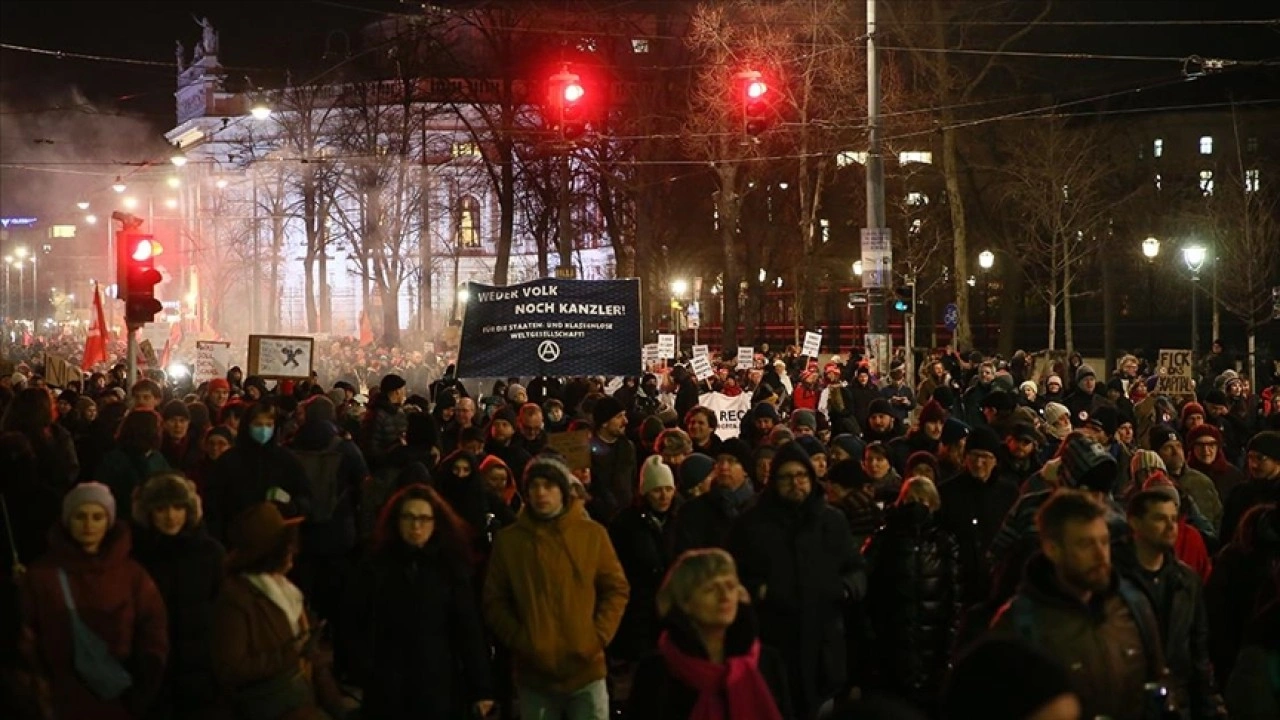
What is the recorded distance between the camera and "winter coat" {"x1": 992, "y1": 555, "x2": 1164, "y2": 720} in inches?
217

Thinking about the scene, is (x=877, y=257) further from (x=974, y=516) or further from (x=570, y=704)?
(x=570, y=704)

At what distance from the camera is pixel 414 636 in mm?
7344

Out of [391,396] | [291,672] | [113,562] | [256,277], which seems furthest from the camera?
[256,277]

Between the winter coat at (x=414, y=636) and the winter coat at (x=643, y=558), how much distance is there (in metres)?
2.46

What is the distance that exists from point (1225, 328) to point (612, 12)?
73.9 feet

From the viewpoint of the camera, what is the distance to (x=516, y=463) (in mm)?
13195

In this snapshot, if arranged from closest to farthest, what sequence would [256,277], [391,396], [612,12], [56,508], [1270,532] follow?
[1270,532], [56,508], [391,396], [612,12], [256,277]

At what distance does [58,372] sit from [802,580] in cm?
1745

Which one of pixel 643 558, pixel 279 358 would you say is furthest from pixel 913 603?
pixel 279 358

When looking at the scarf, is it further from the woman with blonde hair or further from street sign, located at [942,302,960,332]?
street sign, located at [942,302,960,332]

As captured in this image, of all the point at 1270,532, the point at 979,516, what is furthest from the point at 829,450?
the point at 1270,532

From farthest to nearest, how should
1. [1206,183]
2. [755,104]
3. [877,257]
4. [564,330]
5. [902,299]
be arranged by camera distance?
[1206,183]
[902,299]
[877,257]
[755,104]
[564,330]

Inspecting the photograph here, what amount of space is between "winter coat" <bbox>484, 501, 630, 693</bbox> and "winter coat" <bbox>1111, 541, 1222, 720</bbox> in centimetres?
213

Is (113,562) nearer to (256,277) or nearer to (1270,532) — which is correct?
(1270,532)
